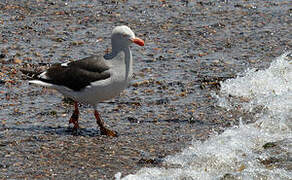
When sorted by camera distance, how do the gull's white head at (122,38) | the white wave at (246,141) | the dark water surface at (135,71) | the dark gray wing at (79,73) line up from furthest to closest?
the gull's white head at (122,38) → the dark gray wing at (79,73) → the dark water surface at (135,71) → the white wave at (246,141)

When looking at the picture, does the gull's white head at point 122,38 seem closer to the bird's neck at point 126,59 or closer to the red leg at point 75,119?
the bird's neck at point 126,59

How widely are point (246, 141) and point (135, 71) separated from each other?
4281 millimetres

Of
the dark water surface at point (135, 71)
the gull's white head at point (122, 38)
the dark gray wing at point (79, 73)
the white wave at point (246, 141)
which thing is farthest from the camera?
the gull's white head at point (122, 38)

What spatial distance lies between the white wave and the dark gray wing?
188 cm

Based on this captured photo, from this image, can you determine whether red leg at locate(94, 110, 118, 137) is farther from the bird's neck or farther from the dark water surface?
the bird's neck

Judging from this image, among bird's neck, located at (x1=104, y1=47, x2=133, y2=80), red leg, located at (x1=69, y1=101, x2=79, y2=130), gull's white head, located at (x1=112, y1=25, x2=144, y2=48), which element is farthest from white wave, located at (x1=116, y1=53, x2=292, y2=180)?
gull's white head, located at (x1=112, y1=25, x2=144, y2=48)

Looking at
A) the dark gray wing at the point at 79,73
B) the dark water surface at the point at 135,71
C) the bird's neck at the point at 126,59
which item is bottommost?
the dark water surface at the point at 135,71

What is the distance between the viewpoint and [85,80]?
10.9 m

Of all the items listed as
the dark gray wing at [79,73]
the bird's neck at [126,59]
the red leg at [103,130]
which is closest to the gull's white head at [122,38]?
the bird's neck at [126,59]

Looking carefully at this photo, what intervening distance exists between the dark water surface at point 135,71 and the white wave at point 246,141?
0.31 m

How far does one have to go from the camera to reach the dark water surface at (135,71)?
33.2 feet

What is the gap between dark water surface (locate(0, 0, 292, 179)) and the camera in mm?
10125

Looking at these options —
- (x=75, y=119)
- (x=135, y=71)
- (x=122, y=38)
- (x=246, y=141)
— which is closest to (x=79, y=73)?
(x=75, y=119)

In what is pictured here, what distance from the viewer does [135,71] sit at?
14336 millimetres
